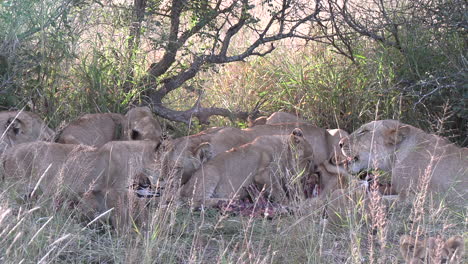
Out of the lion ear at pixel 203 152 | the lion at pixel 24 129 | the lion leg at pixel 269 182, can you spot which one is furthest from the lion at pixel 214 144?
the lion at pixel 24 129

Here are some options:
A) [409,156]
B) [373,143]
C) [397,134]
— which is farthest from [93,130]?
[409,156]

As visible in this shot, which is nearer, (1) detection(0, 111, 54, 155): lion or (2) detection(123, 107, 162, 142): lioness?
(1) detection(0, 111, 54, 155): lion

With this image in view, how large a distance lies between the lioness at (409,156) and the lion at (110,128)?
2.04 metres

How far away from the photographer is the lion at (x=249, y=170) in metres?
6.71

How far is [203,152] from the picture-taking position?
283 inches

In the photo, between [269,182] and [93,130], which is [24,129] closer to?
[93,130]

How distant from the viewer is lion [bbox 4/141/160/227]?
5.81 m

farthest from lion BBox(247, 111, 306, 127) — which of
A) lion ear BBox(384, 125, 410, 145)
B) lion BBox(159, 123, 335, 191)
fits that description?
lion ear BBox(384, 125, 410, 145)

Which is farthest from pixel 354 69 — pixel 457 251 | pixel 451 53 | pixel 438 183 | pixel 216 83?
pixel 457 251

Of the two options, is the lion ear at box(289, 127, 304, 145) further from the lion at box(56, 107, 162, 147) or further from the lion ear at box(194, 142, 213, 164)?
the lion at box(56, 107, 162, 147)

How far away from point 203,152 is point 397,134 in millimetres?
1861

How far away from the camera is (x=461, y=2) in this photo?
316 inches

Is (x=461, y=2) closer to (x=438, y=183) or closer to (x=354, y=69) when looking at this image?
(x=354, y=69)

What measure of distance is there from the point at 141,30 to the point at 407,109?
3.28m
